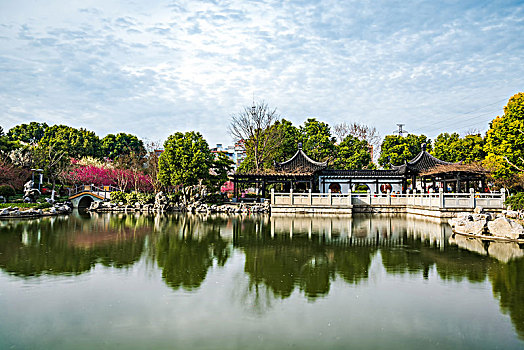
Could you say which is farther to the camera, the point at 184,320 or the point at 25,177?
the point at 25,177

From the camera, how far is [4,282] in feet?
25.7

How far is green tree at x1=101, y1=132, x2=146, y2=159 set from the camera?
51750 mm

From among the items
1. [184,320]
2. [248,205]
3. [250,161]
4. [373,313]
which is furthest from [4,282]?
[250,161]

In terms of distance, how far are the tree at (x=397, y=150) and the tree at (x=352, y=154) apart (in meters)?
1.93

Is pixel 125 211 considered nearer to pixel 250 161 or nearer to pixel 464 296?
pixel 250 161

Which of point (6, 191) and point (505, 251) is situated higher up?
point (6, 191)

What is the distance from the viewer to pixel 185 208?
2934 cm

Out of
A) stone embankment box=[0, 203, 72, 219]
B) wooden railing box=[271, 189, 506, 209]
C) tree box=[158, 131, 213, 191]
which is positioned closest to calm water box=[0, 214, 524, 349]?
wooden railing box=[271, 189, 506, 209]

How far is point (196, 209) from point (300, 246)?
57.0ft

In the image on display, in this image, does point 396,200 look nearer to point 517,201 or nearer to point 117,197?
point 517,201

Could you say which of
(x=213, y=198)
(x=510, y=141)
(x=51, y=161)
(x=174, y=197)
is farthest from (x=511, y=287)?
(x=51, y=161)

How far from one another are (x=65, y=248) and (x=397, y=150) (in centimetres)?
3457

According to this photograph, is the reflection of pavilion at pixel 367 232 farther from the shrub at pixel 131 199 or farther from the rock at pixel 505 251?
the shrub at pixel 131 199

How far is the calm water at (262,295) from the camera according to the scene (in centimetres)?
518
